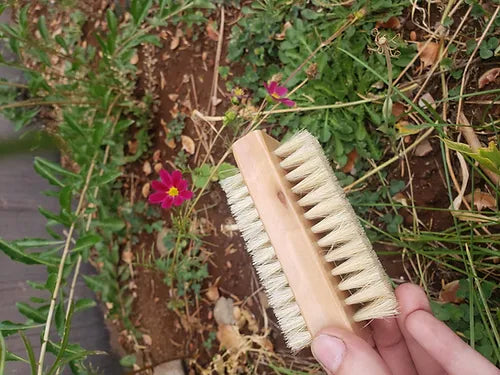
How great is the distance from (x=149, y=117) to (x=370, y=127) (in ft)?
2.81

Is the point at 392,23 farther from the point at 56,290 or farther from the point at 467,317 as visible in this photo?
the point at 56,290

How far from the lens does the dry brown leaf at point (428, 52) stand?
4.50 feet

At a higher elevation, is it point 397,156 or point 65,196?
point 65,196

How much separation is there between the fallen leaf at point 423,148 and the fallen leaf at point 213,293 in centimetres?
81

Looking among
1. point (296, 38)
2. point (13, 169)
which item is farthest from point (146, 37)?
point (13, 169)

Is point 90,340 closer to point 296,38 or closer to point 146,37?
point 146,37

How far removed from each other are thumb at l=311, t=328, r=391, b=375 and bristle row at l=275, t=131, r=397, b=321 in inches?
3.2

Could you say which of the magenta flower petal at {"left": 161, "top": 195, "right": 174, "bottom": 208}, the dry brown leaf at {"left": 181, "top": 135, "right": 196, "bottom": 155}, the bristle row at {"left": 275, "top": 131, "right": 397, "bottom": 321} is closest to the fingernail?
the bristle row at {"left": 275, "top": 131, "right": 397, "bottom": 321}

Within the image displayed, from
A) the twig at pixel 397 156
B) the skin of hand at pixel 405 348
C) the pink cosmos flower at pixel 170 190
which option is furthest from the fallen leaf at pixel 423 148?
the pink cosmos flower at pixel 170 190

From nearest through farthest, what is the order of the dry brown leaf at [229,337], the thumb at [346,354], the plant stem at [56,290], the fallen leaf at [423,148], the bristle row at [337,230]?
the thumb at [346,354]
the bristle row at [337,230]
the plant stem at [56,290]
the fallen leaf at [423,148]
the dry brown leaf at [229,337]

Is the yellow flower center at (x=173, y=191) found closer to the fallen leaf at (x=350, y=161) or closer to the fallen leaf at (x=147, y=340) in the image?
Result: the fallen leaf at (x=350, y=161)

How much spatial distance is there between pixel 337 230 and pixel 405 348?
35cm

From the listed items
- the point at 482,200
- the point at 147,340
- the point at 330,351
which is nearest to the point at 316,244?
the point at 330,351

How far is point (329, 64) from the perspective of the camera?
150cm
